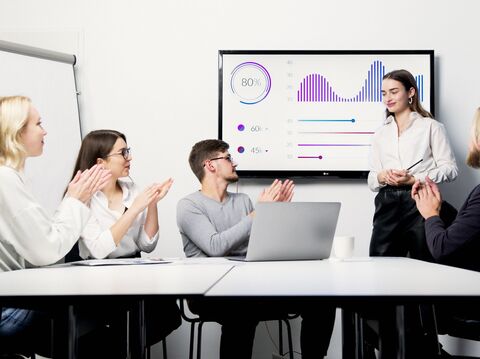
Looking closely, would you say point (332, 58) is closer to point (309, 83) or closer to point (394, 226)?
point (309, 83)

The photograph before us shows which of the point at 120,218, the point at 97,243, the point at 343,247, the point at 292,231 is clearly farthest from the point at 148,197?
the point at 343,247

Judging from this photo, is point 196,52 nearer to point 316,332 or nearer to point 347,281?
point 316,332

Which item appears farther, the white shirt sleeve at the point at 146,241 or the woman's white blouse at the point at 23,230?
the white shirt sleeve at the point at 146,241

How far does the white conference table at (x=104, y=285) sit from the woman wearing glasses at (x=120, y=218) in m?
0.39

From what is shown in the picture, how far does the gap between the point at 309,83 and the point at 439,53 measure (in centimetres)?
78

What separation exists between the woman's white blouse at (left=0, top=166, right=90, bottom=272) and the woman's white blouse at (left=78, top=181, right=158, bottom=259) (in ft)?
1.07

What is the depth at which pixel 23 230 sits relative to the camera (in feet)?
6.81

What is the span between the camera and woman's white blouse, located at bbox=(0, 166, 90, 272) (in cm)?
208

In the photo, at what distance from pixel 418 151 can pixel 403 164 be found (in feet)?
0.32

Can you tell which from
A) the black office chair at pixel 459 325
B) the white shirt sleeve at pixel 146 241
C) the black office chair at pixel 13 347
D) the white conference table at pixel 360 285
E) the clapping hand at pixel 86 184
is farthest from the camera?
the white shirt sleeve at pixel 146 241

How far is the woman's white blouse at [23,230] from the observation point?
208 centimetres

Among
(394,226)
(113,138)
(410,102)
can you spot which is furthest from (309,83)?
(113,138)

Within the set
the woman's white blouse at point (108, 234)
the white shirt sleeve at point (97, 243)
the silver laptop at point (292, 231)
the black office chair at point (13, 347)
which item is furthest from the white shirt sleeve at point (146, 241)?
the black office chair at point (13, 347)

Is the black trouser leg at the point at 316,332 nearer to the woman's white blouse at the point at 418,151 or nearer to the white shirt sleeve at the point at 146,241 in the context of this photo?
the white shirt sleeve at the point at 146,241
